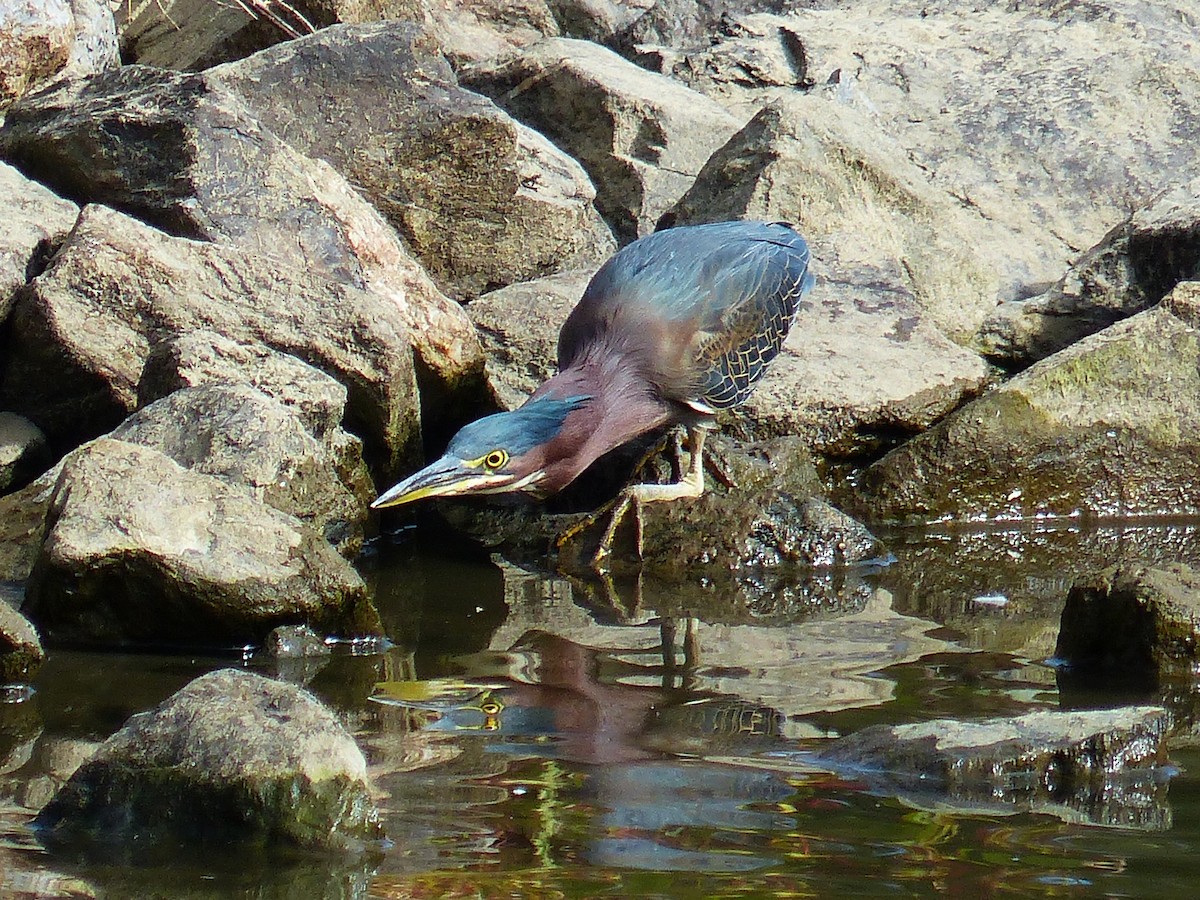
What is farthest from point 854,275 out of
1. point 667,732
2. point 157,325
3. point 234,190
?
point 667,732

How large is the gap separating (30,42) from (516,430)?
171 inches

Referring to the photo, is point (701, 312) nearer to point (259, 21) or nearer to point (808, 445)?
point (808, 445)

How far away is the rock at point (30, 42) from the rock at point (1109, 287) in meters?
4.82

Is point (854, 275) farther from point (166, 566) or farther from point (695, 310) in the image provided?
point (166, 566)

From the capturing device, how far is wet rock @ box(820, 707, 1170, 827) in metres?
3.19

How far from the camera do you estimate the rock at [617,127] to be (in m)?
8.47

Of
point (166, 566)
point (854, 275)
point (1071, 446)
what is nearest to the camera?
point (166, 566)

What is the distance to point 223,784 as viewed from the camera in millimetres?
2906

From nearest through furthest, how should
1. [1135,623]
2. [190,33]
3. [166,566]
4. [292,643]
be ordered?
[1135,623]
[166,566]
[292,643]
[190,33]

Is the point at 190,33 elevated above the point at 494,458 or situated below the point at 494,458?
above

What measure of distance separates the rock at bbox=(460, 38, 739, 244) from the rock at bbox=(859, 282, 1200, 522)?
248cm

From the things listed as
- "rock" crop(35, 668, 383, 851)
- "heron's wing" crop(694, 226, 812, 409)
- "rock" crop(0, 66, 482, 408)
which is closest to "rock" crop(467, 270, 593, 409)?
"rock" crop(0, 66, 482, 408)

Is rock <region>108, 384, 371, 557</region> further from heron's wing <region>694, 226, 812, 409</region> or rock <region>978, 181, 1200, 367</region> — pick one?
rock <region>978, 181, 1200, 367</region>

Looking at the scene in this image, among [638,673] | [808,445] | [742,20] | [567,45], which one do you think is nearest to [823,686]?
[638,673]
